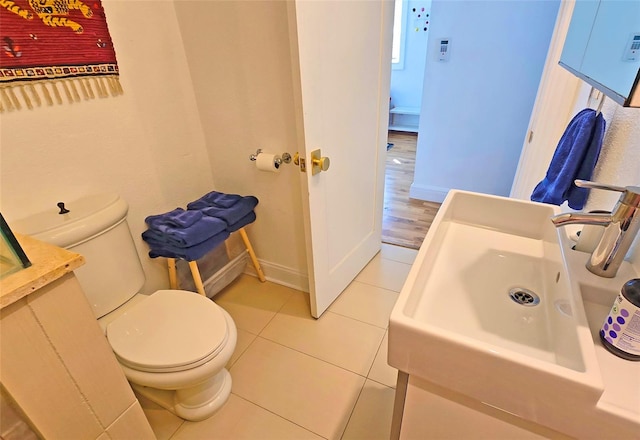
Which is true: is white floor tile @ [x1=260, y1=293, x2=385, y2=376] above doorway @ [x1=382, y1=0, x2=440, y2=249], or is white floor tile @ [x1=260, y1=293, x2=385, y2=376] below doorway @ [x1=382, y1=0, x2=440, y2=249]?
below

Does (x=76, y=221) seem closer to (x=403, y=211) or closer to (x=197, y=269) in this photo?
(x=197, y=269)

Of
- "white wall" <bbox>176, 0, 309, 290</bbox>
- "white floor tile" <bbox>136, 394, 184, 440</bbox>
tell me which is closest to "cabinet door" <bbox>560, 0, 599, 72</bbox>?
"white wall" <bbox>176, 0, 309, 290</bbox>

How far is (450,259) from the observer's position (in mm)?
946

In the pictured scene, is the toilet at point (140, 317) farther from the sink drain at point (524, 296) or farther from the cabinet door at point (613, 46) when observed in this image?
the cabinet door at point (613, 46)

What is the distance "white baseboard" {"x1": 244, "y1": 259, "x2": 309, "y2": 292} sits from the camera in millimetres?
1912

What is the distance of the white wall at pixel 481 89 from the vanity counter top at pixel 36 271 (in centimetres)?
257

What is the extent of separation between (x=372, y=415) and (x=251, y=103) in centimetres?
146

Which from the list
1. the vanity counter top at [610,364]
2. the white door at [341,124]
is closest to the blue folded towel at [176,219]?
the white door at [341,124]

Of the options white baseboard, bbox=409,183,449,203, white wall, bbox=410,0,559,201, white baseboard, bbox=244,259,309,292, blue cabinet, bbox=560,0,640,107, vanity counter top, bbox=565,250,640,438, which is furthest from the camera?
white baseboard, bbox=409,183,449,203

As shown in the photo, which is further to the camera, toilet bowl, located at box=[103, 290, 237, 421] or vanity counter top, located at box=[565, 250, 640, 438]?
toilet bowl, located at box=[103, 290, 237, 421]

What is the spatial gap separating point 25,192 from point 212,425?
110cm

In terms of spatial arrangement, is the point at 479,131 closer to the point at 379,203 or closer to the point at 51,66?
the point at 379,203

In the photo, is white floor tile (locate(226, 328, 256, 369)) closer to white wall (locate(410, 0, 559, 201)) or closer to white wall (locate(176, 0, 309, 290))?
white wall (locate(176, 0, 309, 290))

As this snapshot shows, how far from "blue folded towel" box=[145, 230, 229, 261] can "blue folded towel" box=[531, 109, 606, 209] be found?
1.33 m
